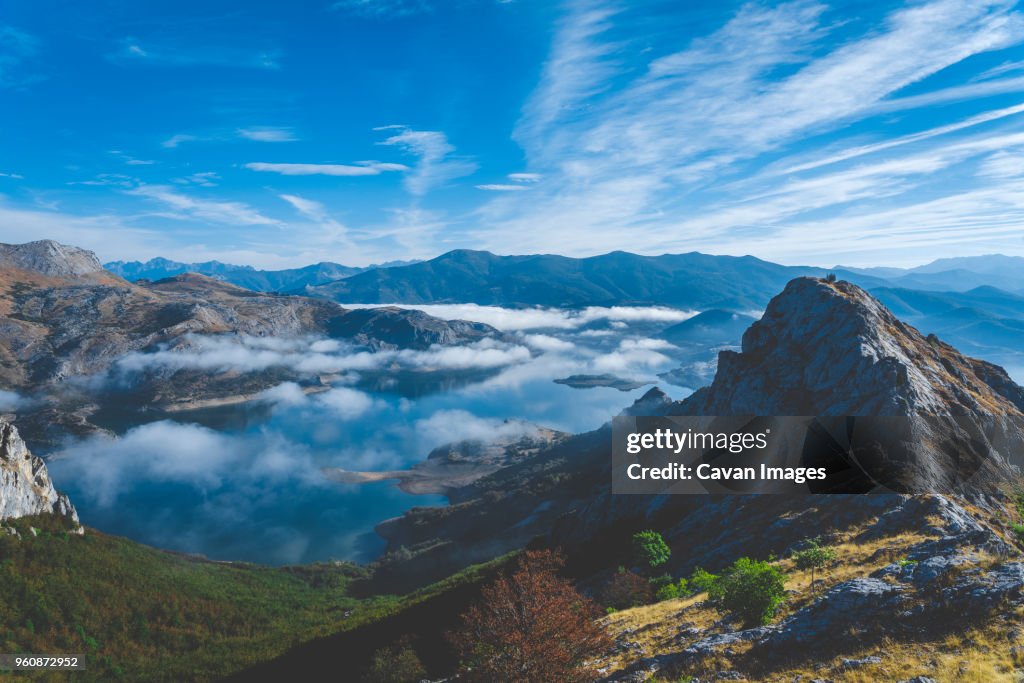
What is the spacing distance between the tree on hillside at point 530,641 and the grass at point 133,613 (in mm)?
54058

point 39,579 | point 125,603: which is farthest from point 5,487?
point 125,603

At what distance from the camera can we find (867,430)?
5453cm

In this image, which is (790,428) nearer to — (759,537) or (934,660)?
(759,537)

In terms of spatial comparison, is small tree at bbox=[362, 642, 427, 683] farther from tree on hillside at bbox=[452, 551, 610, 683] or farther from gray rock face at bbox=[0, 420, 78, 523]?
gray rock face at bbox=[0, 420, 78, 523]

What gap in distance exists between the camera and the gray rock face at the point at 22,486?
83500mm

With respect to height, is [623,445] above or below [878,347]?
below

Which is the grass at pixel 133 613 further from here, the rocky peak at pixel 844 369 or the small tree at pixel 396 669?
the rocky peak at pixel 844 369

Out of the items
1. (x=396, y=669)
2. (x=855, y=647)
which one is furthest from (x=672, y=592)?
(x=396, y=669)

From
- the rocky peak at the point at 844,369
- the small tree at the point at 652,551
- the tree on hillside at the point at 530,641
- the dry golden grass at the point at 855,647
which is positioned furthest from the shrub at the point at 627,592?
the rocky peak at the point at 844,369

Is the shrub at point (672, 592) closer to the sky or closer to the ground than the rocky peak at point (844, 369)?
closer to the ground

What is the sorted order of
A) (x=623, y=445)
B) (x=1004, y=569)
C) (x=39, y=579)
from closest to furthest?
(x=1004, y=569) < (x=39, y=579) < (x=623, y=445)

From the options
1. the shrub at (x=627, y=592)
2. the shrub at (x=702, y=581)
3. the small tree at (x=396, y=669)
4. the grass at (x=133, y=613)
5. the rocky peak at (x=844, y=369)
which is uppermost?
the rocky peak at (x=844, y=369)

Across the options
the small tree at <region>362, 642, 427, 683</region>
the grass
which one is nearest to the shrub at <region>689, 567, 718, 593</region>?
Answer: the small tree at <region>362, 642, 427, 683</region>

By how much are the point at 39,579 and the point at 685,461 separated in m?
101
